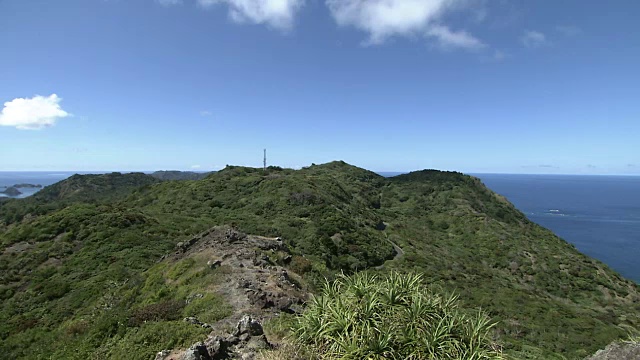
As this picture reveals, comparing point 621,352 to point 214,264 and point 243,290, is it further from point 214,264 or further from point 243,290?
point 214,264

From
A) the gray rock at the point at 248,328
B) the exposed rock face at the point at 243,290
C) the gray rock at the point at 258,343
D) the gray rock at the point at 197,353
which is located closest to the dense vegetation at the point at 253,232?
the exposed rock face at the point at 243,290

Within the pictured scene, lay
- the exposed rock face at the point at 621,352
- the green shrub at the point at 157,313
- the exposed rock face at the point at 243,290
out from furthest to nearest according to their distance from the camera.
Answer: the green shrub at the point at 157,313
the exposed rock face at the point at 621,352
the exposed rock face at the point at 243,290

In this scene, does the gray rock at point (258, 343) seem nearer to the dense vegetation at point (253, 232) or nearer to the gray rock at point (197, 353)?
the gray rock at point (197, 353)

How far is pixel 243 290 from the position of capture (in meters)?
17.8

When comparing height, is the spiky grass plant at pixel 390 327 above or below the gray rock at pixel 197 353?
above

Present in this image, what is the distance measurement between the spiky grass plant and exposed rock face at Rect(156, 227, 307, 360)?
8.19 feet

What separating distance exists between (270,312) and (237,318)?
5.53 feet

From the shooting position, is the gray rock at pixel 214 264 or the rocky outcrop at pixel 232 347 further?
the gray rock at pixel 214 264

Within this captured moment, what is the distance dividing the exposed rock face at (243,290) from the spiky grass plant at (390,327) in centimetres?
250

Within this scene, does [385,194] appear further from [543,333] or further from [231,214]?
[543,333]

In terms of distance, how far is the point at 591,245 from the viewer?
145m

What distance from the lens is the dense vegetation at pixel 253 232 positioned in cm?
1895

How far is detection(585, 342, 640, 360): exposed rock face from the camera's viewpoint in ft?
42.6

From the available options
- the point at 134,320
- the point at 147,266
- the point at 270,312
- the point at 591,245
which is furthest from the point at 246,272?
the point at 591,245
